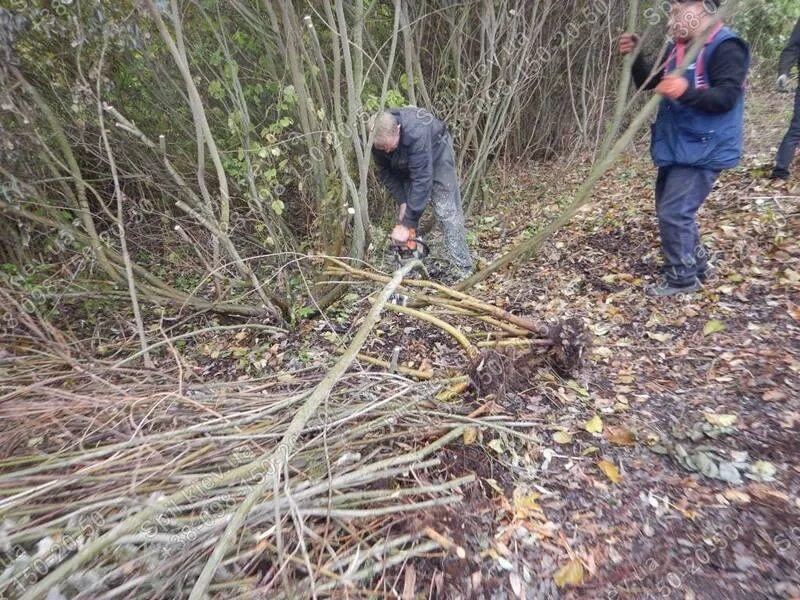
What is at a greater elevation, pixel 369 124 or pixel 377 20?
pixel 377 20

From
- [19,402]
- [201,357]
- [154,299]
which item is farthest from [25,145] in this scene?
[19,402]

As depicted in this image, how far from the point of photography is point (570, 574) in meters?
1.49

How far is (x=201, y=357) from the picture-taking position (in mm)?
3508

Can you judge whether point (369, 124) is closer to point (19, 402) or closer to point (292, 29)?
point (292, 29)

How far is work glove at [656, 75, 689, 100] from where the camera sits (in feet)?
7.40

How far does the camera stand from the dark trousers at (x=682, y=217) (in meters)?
2.70

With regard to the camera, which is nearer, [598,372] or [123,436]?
[123,436]

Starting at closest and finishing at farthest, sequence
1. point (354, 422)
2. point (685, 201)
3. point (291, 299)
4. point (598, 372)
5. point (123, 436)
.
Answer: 1. point (123, 436)
2. point (354, 422)
3. point (598, 372)
4. point (685, 201)
5. point (291, 299)

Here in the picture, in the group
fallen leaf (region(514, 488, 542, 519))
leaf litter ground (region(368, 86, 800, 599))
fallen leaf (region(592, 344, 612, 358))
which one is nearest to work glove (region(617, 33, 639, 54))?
leaf litter ground (region(368, 86, 800, 599))

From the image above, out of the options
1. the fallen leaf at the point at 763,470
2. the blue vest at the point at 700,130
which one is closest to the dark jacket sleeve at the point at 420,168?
the blue vest at the point at 700,130

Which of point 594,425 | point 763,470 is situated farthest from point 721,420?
point 594,425

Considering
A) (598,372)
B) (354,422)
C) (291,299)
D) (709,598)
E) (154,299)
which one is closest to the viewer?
(709,598)

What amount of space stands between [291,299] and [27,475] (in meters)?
2.19

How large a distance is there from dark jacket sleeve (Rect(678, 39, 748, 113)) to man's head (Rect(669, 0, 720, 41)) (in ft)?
0.53
